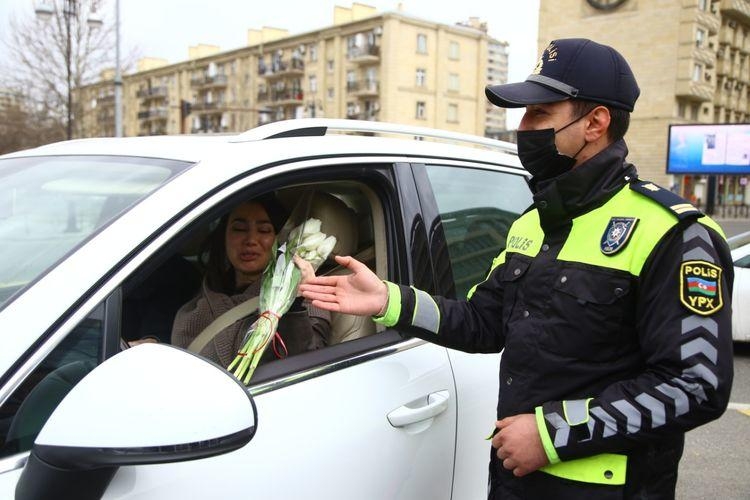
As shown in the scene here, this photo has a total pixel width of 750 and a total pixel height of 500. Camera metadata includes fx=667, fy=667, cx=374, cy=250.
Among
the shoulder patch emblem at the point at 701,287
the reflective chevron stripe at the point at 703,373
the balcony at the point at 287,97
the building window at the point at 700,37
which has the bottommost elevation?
the reflective chevron stripe at the point at 703,373

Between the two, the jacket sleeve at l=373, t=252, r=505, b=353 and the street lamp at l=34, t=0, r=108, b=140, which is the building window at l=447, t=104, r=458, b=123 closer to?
the street lamp at l=34, t=0, r=108, b=140

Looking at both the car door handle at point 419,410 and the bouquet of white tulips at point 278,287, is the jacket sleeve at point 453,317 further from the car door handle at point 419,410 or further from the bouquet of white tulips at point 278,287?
the bouquet of white tulips at point 278,287

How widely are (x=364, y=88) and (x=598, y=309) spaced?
62.4 m

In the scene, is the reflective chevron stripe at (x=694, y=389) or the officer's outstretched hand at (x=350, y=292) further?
the officer's outstretched hand at (x=350, y=292)

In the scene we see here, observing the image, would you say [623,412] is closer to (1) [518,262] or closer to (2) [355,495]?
(1) [518,262]

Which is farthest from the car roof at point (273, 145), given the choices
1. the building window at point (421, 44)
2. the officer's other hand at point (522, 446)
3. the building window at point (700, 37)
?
the building window at point (421, 44)

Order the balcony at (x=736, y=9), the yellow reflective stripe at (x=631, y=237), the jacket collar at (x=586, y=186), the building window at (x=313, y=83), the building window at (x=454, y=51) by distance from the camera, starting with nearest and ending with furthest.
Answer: the yellow reflective stripe at (x=631, y=237) < the jacket collar at (x=586, y=186) < the balcony at (x=736, y=9) < the building window at (x=454, y=51) < the building window at (x=313, y=83)

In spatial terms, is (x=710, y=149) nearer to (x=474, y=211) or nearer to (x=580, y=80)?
(x=474, y=211)

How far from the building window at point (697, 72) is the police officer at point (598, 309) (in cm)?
5875

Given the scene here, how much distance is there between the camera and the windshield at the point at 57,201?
148 centimetres

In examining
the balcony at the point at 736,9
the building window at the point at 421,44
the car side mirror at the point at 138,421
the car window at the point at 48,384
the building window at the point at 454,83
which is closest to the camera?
the car side mirror at the point at 138,421

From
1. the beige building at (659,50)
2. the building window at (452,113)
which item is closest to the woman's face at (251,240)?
the beige building at (659,50)

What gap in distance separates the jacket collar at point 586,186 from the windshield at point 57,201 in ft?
2.95

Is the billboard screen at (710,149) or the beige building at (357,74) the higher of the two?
the beige building at (357,74)
